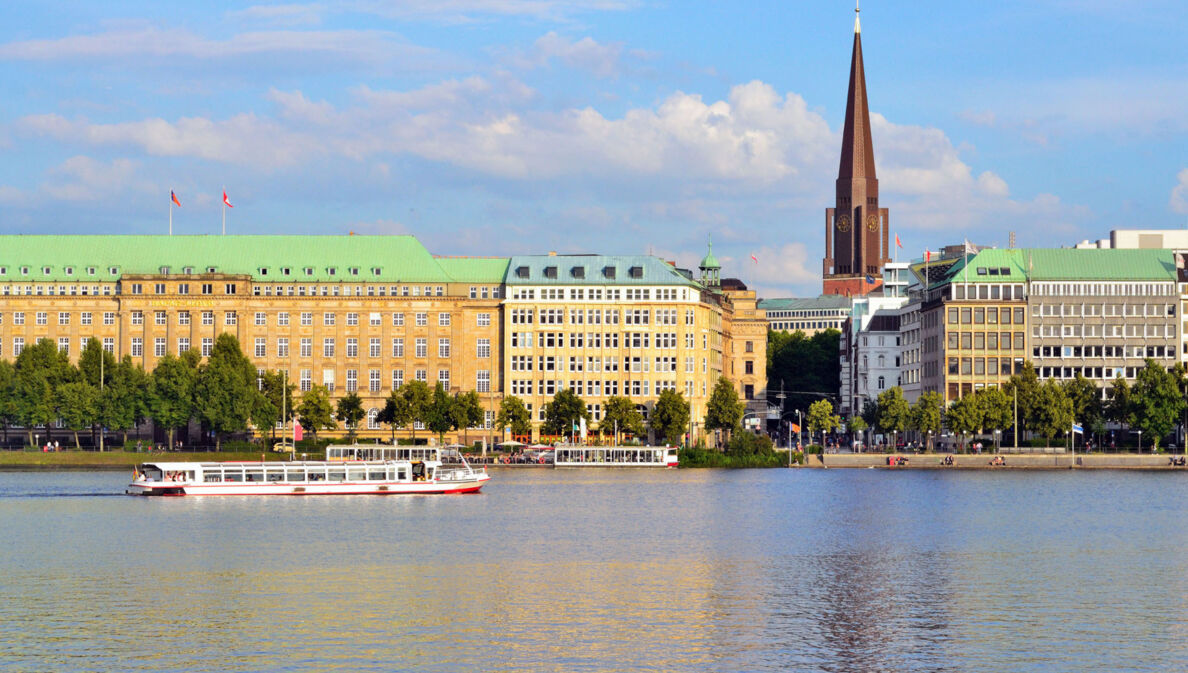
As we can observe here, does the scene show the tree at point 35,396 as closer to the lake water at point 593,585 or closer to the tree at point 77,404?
the tree at point 77,404

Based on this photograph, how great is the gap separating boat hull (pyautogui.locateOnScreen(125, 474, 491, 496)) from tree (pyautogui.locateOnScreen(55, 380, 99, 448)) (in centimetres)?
5197

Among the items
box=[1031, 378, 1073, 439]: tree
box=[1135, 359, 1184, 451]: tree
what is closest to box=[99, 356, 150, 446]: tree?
box=[1031, 378, 1073, 439]: tree

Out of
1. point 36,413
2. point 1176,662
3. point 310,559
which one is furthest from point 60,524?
point 36,413

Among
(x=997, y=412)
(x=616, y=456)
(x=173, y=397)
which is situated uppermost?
(x=173, y=397)

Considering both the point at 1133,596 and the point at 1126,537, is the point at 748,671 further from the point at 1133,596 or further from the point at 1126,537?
the point at 1126,537

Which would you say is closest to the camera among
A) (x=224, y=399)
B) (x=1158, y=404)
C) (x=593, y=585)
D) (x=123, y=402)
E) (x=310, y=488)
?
(x=593, y=585)

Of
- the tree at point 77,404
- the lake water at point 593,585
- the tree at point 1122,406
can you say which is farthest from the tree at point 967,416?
the tree at point 77,404

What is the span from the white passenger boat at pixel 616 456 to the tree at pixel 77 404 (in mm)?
51016

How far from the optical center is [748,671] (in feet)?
176

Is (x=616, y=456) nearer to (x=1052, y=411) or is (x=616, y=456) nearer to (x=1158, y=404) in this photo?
(x=1052, y=411)

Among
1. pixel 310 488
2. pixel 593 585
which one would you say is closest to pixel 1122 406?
pixel 310 488

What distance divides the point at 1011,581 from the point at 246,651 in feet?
115

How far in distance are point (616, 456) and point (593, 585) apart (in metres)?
124

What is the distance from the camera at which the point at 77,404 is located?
192 m
